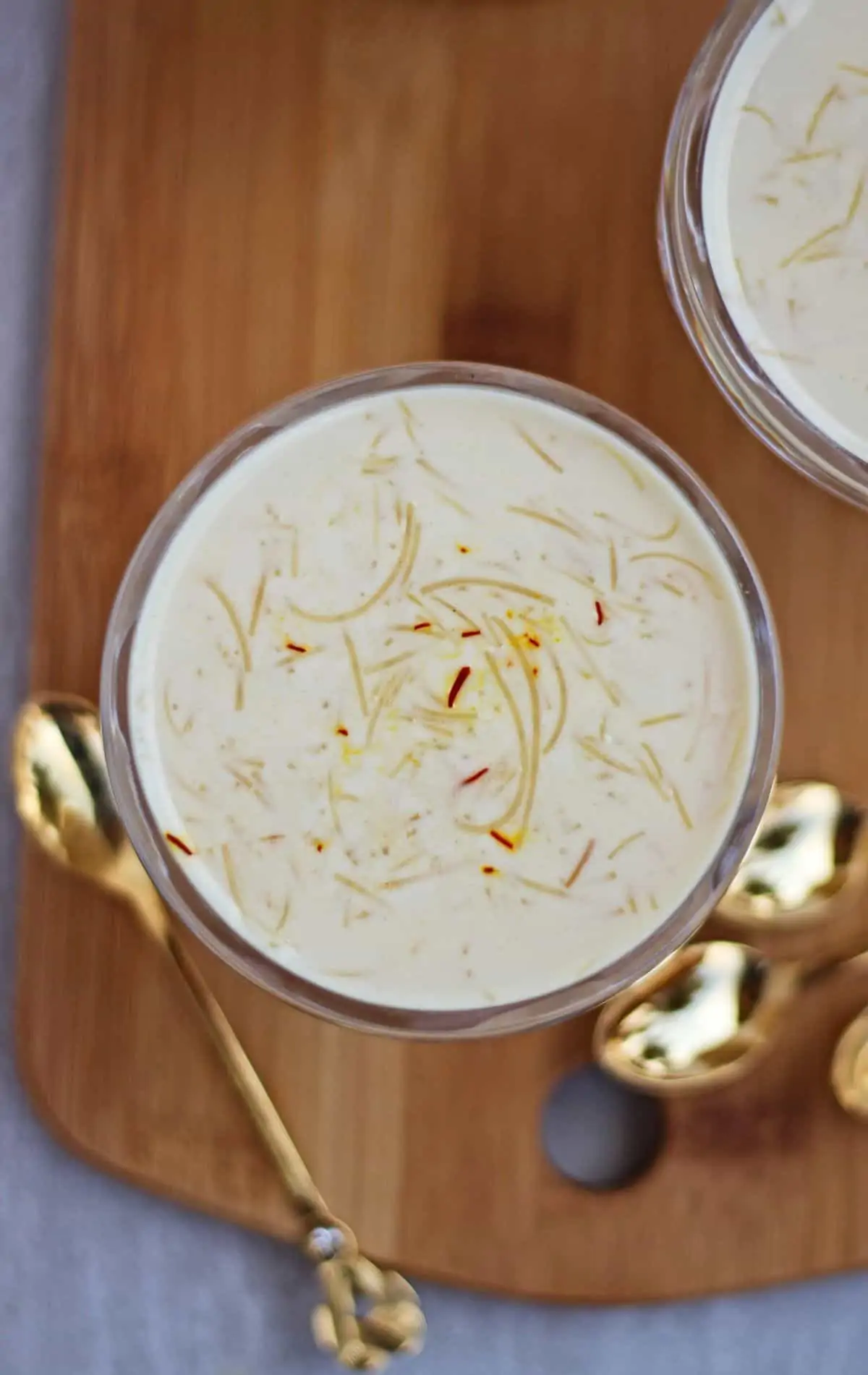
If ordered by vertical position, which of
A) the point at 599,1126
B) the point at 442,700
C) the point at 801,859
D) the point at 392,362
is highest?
the point at 392,362

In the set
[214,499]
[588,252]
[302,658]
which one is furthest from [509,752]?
[588,252]

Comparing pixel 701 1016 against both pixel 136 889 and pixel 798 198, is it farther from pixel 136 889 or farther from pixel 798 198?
pixel 798 198

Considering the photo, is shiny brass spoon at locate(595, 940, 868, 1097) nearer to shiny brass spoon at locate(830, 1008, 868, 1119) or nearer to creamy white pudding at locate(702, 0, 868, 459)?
shiny brass spoon at locate(830, 1008, 868, 1119)

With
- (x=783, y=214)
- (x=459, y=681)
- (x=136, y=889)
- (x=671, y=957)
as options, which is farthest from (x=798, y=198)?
(x=136, y=889)

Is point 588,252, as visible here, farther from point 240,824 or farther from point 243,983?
point 243,983

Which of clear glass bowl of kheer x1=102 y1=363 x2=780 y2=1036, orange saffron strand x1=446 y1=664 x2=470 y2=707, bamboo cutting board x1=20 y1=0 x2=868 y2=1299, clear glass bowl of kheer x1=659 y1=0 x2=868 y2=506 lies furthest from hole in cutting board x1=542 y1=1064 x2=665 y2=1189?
clear glass bowl of kheer x1=659 y1=0 x2=868 y2=506

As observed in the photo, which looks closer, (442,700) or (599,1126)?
(442,700)

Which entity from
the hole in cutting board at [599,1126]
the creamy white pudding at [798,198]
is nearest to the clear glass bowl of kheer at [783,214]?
the creamy white pudding at [798,198]
